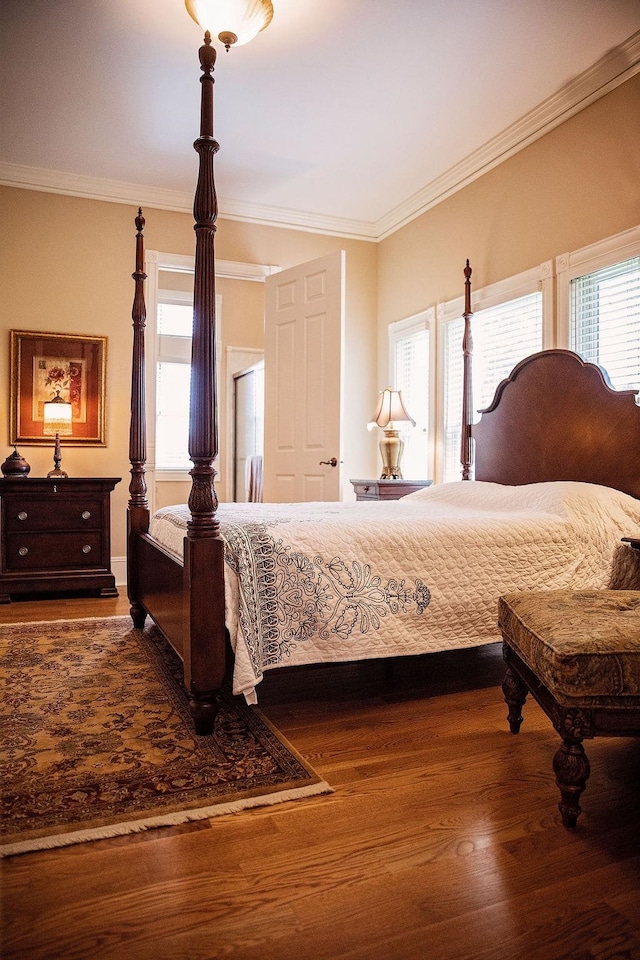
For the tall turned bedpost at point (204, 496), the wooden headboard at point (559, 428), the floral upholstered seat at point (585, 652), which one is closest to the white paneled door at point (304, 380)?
the wooden headboard at point (559, 428)

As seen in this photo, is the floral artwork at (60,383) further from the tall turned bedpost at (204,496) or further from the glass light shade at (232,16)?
the tall turned bedpost at (204,496)

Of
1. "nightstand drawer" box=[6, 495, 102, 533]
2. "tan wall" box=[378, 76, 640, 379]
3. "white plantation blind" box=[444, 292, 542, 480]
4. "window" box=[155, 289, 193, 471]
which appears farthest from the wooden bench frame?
"window" box=[155, 289, 193, 471]

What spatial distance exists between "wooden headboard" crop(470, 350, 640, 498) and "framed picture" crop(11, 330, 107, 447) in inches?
107

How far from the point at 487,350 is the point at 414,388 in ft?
3.18

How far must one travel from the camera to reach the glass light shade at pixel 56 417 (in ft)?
15.3

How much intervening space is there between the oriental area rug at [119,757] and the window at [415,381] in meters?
2.81

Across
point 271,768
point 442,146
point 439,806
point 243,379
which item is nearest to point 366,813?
point 439,806

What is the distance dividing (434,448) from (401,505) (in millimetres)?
1572

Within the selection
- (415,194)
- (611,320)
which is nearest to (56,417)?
(415,194)

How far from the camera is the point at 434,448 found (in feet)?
16.2

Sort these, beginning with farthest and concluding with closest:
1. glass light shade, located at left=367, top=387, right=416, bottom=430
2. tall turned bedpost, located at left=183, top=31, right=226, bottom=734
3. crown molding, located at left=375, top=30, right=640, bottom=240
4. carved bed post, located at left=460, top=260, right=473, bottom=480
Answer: glass light shade, located at left=367, top=387, right=416, bottom=430 → carved bed post, located at left=460, top=260, right=473, bottom=480 → crown molding, located at left=375, top=30, right=640, bottom=240 → tall turned bedpost, located at left=183, top=31, right=226, bottom=734

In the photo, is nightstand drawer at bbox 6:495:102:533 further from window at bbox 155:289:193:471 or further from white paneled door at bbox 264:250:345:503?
window at bbox 155:289:193:471

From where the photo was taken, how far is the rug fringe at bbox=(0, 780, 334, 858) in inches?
Result: 58.9

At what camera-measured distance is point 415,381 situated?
5293mm
